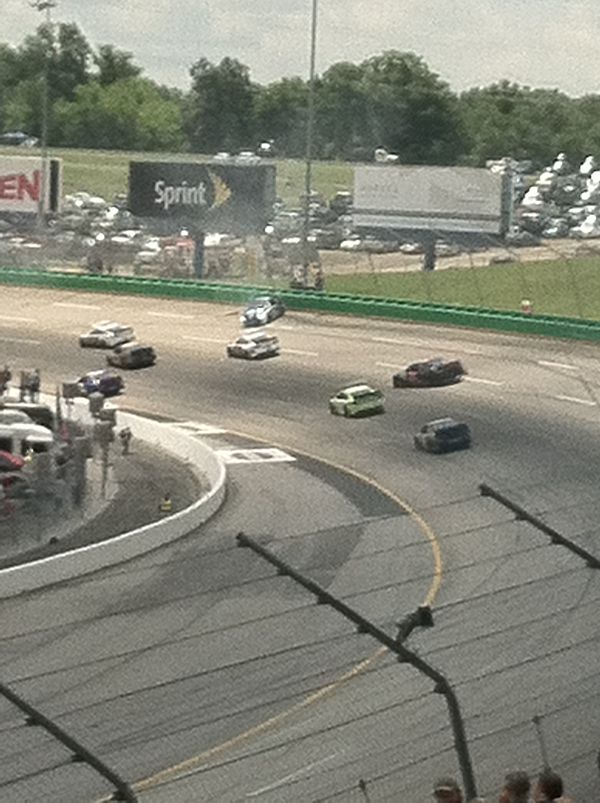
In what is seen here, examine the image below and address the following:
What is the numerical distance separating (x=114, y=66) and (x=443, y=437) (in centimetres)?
3203

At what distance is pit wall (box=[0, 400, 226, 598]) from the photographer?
14414 millimetres

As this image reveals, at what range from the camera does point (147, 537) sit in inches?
642

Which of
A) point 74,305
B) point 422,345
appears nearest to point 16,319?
point 74,305

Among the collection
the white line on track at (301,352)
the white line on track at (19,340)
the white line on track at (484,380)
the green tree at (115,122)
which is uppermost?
the green tree at (115,122)

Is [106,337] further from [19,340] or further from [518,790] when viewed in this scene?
[518,790]

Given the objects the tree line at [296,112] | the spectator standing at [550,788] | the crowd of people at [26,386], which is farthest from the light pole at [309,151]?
the spectator standing at [550,788]

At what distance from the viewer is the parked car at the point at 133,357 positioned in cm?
2975

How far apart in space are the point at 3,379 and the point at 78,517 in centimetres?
752

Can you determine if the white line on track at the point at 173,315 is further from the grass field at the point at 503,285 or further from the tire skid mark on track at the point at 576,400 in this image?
the tire skid mark on track at the point at 576,400

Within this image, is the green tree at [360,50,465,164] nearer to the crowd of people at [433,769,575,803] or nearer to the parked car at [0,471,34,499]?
the parked car at [0,471,34,499]

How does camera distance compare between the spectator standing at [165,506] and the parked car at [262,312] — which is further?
the parked car at [262,312]

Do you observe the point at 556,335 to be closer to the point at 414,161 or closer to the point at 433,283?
the point at 433,283

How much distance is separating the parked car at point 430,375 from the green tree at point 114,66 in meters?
24.9

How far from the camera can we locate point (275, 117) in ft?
141
